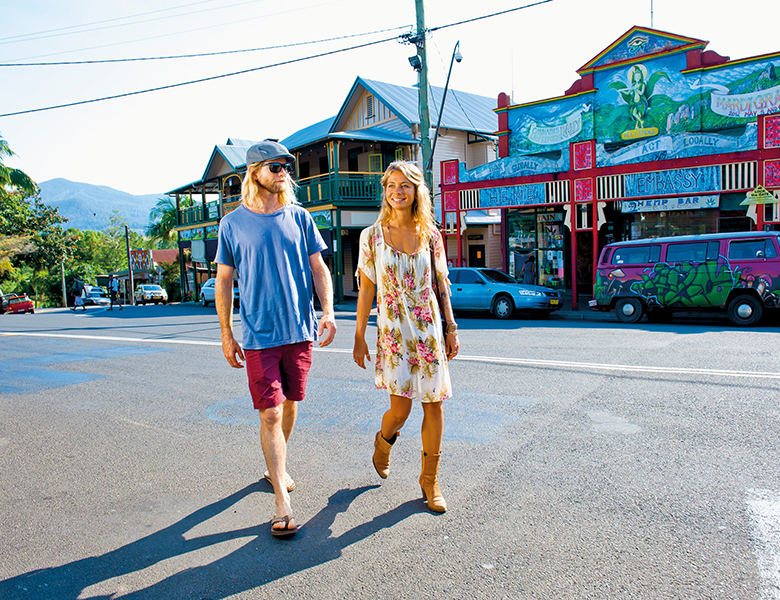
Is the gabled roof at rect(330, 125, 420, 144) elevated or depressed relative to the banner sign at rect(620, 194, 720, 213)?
elevated

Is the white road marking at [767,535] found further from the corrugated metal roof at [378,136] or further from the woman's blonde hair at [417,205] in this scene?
the corrugated metal roof at [378,136]

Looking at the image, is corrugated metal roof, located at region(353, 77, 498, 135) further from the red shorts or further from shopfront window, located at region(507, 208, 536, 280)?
the red shorts

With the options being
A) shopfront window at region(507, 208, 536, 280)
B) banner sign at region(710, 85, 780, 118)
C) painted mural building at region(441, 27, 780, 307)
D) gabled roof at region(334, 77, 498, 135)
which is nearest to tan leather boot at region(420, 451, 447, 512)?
painted mural building at region(441, 27, 780, 307)

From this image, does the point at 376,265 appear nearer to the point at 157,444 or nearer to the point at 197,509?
the point at 197,509

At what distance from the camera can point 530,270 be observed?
813 inches

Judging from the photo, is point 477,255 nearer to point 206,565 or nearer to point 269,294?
point 269,294

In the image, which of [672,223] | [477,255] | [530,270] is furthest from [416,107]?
[672,223]

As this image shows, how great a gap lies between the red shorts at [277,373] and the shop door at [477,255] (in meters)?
24.5

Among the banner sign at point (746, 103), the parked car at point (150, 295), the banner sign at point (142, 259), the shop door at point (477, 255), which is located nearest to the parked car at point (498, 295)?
the banner sign at point (746, 103)

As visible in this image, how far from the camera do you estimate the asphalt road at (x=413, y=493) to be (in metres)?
2.73

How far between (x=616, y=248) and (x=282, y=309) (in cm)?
1202

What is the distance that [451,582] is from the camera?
2.67 metres

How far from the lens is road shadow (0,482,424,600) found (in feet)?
8.83

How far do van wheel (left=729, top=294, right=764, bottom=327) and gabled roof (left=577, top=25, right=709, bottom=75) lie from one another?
823 centimetres
